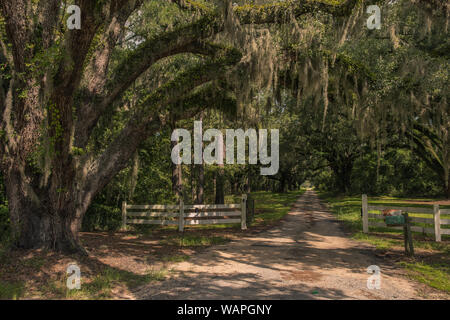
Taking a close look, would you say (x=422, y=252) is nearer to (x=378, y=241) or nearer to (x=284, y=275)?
(x=378, y=241)

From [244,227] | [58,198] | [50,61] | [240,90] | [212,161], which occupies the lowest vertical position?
[244,227]

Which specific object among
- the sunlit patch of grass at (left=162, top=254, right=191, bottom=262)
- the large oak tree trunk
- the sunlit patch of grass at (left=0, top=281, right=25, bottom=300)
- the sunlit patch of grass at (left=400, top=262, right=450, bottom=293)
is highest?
the large oak tree trunk

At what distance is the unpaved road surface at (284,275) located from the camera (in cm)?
484

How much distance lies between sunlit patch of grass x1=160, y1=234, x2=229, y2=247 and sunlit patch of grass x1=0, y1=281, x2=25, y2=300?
4.82m

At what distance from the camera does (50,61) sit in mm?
4910

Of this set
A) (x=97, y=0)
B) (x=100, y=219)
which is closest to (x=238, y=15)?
(x=97, y=0)

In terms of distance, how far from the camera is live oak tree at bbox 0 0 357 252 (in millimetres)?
5230

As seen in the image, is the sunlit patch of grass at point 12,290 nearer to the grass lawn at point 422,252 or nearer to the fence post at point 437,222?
the grass lawn at point 422,252

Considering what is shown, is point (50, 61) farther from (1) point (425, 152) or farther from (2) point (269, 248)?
(1) point (425, 152)

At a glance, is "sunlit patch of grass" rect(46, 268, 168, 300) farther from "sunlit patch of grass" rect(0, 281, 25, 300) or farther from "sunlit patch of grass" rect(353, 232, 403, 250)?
"sunlit patch of grass" rect(353, 232, 403, 250)

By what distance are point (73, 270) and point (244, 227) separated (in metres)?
7.92

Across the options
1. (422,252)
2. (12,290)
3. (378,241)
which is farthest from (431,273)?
(12,290)

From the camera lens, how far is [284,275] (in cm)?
587

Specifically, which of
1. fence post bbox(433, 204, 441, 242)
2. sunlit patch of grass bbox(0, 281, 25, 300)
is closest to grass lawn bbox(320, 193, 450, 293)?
fence post bbox(433, 204, 441, 242)
